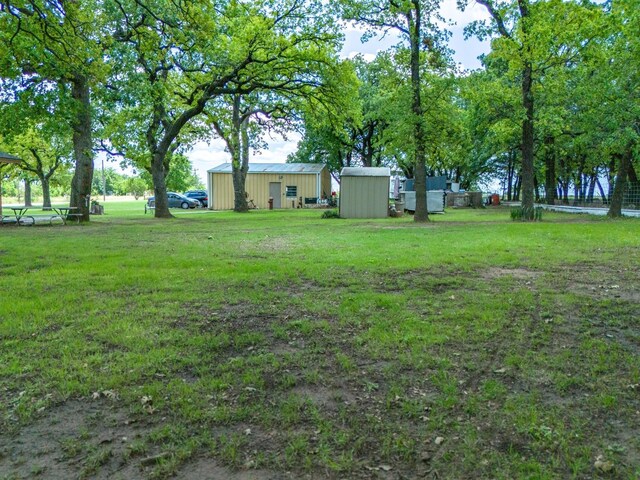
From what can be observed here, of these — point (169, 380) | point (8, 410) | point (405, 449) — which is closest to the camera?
point (405, 449)

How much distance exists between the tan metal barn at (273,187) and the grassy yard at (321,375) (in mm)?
28986

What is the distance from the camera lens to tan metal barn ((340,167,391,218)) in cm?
2152

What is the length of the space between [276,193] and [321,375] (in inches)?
1313

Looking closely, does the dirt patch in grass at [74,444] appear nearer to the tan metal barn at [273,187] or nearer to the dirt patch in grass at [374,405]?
the dirt patch in grass at [374,405]

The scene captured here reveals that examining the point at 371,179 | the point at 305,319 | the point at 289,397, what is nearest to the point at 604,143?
the point at 371,179

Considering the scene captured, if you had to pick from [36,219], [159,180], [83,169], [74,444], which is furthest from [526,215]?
[36,219]

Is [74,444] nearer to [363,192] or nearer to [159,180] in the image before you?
[363,192]

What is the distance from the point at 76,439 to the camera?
2.44m

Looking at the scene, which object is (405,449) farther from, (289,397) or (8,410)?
(8,410)

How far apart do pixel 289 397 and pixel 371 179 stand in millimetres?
19275

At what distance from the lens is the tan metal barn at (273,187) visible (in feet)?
115

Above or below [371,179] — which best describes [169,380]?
below

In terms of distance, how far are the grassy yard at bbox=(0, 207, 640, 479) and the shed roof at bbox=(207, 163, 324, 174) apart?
2926 centimetres

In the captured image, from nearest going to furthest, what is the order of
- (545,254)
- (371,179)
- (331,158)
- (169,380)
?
(169,380) < (545,254) < (371,179) < (331,158)
